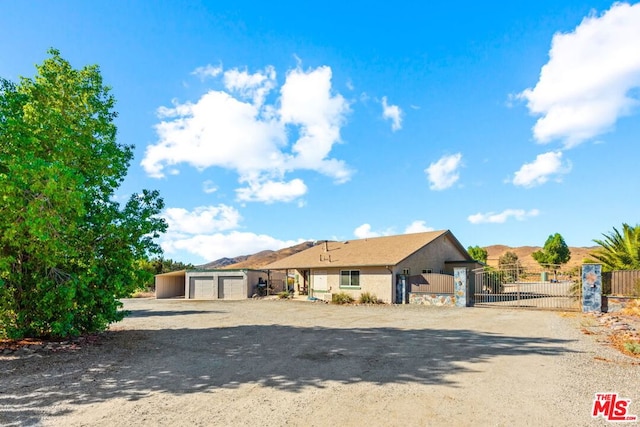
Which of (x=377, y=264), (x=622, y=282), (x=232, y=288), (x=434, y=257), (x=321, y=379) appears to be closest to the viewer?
(x=321, y=379)

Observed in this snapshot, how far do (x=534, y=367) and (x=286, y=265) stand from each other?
26.8m

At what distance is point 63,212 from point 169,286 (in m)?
32.8

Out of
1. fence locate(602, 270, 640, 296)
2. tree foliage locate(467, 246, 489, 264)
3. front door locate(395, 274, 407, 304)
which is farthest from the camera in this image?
tree foliage locate(467, 246, 489, 264)

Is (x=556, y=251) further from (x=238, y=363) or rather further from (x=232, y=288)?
(x=238, y=363)

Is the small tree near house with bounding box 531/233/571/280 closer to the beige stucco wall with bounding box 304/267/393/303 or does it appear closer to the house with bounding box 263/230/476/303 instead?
the house with bounding box 263/230/476/303

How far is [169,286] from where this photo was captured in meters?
40.5

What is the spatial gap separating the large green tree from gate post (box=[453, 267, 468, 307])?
17.1 m

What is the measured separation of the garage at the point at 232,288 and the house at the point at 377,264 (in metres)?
3.03

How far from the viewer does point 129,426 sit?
5324 millimetres

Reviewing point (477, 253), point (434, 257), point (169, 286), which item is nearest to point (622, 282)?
point (434, 257)

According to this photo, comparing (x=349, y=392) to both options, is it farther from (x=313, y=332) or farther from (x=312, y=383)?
(x=313, y=332)

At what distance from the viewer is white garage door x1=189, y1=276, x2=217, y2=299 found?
36000 mm

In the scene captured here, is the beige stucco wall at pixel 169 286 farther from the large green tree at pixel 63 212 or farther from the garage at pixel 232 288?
the large green tree at pixel 63 212

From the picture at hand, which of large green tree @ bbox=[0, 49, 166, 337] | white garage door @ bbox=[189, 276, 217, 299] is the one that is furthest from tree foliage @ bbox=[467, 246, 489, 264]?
large green tree @ bbox=[0, 49, 166, 337]
